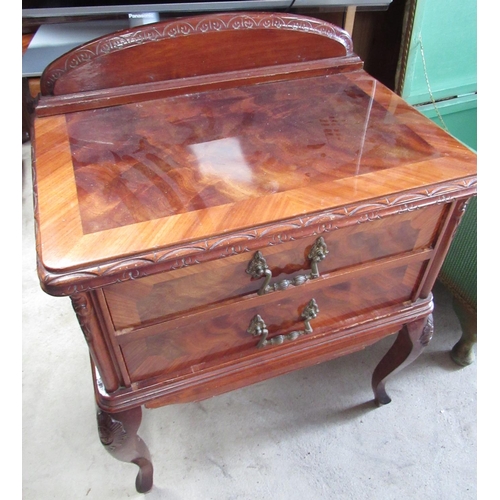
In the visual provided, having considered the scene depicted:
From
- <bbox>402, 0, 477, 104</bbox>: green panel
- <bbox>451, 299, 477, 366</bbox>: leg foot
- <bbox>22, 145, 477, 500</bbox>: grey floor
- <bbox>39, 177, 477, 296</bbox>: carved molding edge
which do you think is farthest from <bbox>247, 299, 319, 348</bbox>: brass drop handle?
<bbox>402, 0, 477, 104</bbox>: green panel

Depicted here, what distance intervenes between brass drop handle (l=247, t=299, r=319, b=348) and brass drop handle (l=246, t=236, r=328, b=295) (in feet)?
0.21

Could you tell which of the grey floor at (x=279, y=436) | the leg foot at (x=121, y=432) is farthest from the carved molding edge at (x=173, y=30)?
the grey floor at (x=279, y=436)

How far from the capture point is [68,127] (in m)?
0.68

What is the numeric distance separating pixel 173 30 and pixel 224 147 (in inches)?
9.1

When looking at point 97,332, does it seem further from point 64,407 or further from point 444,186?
point 64,407

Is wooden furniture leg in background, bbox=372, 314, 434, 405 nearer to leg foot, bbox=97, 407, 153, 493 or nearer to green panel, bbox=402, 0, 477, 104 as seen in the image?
leg foot, bbox=97, 407, 153, 493

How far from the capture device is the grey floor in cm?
93

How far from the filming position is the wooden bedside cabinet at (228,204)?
0.52 meters

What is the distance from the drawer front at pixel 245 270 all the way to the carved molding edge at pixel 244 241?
3 centimetres

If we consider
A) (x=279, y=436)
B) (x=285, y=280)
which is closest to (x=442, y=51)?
(x=285, y=280)

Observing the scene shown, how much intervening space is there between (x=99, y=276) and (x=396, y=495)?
79 cm

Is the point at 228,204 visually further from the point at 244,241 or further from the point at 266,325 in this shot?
the point at 266,325

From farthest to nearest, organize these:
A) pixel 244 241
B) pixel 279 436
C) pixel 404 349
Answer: pixel 279 436 → pixel 404 349 → pixel 244 241

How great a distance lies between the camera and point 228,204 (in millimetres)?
543
